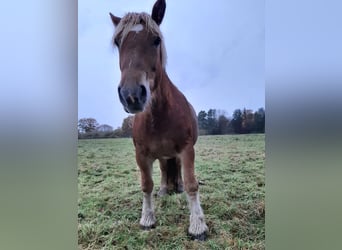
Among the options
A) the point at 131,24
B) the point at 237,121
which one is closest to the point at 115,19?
the point at 131,24

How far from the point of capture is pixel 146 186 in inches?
75.5

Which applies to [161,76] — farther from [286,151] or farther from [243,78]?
[286,151]

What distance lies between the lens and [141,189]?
192cm

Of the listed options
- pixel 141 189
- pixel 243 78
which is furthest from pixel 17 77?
pixel 243 78

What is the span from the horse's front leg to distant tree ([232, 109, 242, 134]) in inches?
18.7

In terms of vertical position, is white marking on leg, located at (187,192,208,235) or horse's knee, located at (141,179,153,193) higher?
horse's knee, located at (141,179,153,193)

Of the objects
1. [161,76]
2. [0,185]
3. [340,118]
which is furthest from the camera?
[161,76]

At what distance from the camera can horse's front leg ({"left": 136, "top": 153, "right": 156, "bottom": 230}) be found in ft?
6.21

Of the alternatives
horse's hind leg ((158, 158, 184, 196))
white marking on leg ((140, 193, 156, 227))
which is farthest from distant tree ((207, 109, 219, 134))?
white marking on leg ((140, 193, 156, 227))

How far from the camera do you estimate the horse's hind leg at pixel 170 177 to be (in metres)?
1.92

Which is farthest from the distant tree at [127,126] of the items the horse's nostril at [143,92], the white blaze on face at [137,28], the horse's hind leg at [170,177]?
the white blaze on face at [137,28]

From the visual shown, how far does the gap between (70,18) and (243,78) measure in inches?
36.5

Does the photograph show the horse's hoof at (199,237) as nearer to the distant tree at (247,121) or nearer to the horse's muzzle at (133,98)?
the distant tree at (247,121)

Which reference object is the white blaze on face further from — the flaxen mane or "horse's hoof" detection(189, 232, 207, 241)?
"horse's hoof" detection(189, 232, 207, 241)
